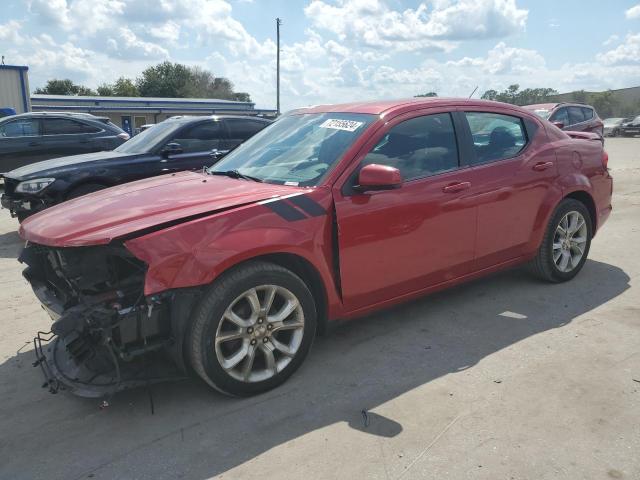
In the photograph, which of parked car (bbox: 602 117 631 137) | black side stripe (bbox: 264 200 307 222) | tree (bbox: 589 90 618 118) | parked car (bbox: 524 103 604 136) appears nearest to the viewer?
black side stripe (bbox: 264 200 307 222)

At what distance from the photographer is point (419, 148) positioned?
392 centimetres

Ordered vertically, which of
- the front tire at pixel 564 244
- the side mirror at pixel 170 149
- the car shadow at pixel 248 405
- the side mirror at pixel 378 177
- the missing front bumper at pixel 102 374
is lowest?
the car shadow at pixel 248 405

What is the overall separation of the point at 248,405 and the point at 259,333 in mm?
406

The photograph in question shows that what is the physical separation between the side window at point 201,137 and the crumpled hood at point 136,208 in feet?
13.5

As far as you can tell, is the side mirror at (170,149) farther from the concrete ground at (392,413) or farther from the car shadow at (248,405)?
the car shadow at (248,405)

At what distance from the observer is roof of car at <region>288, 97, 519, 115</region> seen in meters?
3.92

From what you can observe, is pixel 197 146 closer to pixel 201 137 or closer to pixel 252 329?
pixel 201 137

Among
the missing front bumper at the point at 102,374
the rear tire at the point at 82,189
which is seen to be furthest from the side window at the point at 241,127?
the missing front bumper at the point at 102,374

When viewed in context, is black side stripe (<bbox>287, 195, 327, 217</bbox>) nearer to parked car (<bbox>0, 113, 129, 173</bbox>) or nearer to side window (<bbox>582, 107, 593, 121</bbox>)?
parked car (<bbox>0, 113, 129, 173</bbox>)

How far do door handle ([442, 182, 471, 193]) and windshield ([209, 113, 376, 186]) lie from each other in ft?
2.40

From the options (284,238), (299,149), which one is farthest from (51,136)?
(284,238)

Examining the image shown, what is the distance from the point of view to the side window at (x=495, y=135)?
425cm

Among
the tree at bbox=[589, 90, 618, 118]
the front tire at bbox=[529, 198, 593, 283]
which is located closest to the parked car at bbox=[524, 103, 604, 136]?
the front tire at bbox=[529, 198, 593, 283]

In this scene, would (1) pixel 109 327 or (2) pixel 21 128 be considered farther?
(2) pixel 21 128
